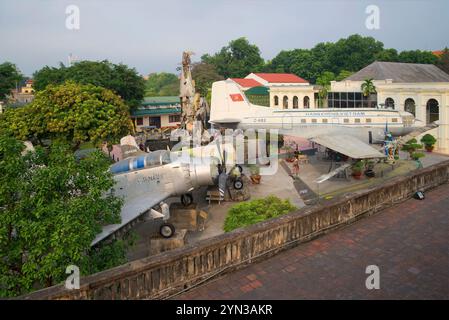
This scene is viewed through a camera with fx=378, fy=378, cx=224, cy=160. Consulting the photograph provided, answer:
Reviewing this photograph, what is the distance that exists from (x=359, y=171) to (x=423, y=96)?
1864 cm

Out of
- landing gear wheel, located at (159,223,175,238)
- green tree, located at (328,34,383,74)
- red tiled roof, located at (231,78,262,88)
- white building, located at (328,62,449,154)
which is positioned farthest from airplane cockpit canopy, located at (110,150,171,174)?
green tree, located at (328,34,383,74)

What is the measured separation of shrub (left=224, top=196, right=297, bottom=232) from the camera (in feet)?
36.6

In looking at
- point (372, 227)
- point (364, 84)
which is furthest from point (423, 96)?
point (372, 227)

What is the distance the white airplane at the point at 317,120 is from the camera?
28.0 metres

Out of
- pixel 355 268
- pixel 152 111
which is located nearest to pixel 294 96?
pixel 152 111

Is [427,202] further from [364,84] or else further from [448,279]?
[364,84]

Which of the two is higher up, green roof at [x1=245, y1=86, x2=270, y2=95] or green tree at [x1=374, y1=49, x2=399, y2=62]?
green tree at [x1=374, y1=49, x2=399, y2=62]

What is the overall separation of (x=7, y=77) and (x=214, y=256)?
4476 centimetres

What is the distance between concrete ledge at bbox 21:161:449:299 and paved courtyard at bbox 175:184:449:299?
194 mm

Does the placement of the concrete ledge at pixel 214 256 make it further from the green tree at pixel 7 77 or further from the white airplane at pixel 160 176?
the green tree at pixel 7 77

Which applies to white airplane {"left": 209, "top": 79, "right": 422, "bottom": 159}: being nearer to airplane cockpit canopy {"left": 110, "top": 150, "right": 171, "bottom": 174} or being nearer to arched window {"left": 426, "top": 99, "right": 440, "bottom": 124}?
arched window {"left": 426, "top": 99, "right": 440, "bottom": 124}

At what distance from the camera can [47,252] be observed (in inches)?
290

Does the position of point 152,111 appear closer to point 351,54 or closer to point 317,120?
point 317,120

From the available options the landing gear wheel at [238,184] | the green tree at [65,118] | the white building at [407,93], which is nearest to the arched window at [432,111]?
the white building at [407,93]
